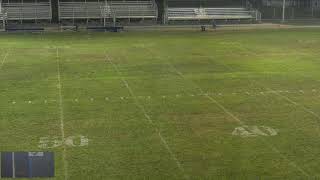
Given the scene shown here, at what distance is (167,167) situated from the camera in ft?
38.2

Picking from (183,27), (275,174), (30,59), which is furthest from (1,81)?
(183,27)

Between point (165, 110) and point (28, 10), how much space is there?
33654 millimetres

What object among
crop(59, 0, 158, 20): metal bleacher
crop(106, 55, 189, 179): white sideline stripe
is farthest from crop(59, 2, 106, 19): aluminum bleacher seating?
crop(106, 55, 189, 179): white sideline stripe

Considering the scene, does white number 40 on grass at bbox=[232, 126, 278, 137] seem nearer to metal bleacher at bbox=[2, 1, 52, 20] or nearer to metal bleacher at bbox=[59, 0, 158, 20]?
metal bleacher at bbox=[59, 0, 158, 20]

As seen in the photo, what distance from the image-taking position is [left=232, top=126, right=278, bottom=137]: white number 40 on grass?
14070 millimetres

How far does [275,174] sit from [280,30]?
3248cm

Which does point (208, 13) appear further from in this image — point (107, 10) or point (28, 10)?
point (28, 10)

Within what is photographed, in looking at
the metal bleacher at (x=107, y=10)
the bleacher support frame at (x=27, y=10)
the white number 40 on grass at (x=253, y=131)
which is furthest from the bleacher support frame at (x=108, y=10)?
the white number 40 on grass at (x=253, y=131)

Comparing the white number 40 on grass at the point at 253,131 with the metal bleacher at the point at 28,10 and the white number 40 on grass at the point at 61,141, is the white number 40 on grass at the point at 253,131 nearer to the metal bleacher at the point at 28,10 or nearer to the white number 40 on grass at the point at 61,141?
the white number 40 on grass at the point at 61,141

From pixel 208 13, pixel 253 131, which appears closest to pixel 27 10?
pixel 208 13

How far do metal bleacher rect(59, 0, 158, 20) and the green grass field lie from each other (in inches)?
669

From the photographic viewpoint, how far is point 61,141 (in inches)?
528

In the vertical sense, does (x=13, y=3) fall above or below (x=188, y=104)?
above

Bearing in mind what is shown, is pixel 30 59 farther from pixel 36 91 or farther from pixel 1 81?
pixel 36 91
